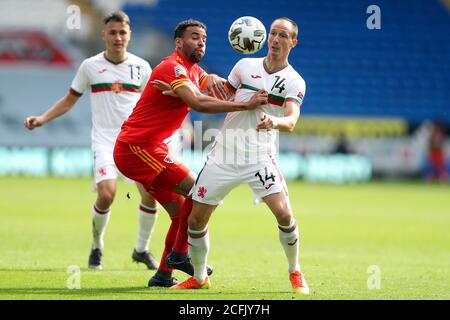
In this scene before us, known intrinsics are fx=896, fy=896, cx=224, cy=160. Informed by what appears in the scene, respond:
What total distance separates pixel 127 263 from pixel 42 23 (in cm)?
2006

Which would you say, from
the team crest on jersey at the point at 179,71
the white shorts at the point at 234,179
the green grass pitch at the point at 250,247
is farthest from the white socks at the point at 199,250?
the team crest on jersey at the point at 179,71

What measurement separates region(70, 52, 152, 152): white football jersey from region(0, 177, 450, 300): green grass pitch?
149 centimetres

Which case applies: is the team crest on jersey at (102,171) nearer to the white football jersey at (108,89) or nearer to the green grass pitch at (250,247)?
the white football jersey at (108,89)

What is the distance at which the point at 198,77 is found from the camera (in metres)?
8.43

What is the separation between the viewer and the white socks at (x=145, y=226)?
390 inches

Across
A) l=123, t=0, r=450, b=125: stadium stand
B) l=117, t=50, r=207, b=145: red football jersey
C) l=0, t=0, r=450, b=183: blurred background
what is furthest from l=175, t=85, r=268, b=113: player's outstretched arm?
l=123, t=0, r=450, b=125: stadium stand

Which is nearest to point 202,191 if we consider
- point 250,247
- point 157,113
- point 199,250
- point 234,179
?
point 234,179

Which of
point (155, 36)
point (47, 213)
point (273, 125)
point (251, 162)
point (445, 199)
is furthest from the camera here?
point (155, 36)

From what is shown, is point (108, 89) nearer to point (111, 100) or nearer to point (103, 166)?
point (111, 100)

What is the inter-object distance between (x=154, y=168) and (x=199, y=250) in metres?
0.87

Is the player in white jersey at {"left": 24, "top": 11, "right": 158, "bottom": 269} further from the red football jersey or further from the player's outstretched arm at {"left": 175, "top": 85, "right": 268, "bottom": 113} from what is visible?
the player's outstretched arm at {"left": 175, "top": 85, "right": 268, "bottom": 113}

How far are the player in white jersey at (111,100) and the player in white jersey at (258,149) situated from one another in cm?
201
